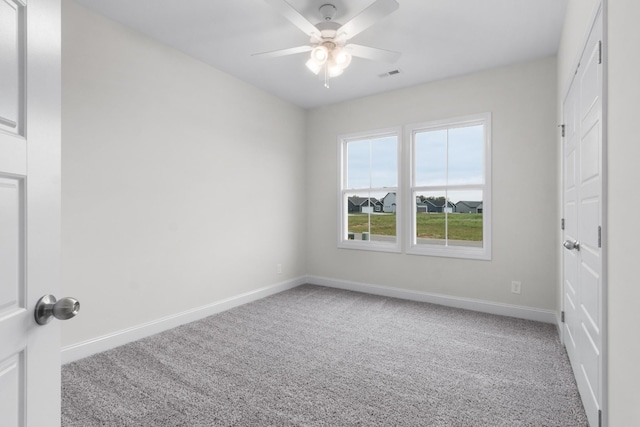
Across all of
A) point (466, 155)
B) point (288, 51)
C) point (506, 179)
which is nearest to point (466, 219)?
point (506, 179)

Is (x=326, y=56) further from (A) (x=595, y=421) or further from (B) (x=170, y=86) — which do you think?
(A) (x=595, y=421)

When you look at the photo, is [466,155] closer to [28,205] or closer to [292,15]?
[292,15]

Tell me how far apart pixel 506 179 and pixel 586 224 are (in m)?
1.90

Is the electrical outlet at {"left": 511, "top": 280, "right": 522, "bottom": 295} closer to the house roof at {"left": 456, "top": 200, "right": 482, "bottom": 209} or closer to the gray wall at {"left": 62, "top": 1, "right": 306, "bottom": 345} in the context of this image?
the house roof at {"left": 456, "top": 200, "right": 482, "bottom": 209}

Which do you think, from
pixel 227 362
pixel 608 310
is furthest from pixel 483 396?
pixel 227 362

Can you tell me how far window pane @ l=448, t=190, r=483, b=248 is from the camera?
3.88m

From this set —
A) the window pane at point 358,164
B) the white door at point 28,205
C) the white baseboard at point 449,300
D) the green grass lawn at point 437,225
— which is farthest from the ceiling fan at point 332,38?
the white baseboard at point 449,300

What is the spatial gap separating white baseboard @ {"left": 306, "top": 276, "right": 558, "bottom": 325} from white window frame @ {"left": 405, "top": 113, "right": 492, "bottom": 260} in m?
0.50

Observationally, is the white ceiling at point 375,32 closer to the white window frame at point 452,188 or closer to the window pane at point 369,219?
the white window frame at point 452,188

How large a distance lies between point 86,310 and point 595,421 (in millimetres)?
3282

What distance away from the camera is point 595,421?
1.63m

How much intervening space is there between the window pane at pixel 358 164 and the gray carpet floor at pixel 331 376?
77.6 inches

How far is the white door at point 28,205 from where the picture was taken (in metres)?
0.73

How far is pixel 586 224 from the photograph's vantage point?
1.84 meters
